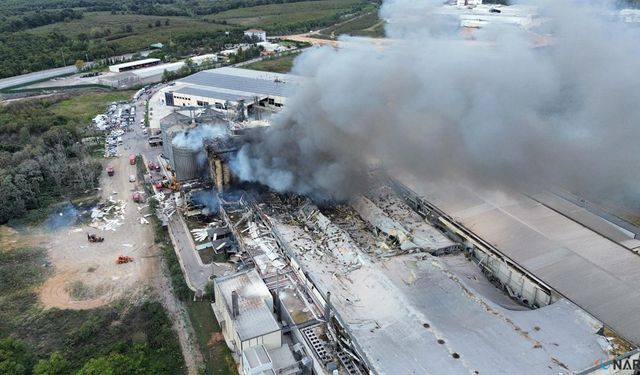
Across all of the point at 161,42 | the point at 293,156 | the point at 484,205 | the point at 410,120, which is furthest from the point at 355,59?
the point at 161,42

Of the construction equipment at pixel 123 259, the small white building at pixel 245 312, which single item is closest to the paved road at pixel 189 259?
the construction equipment at pixel 123 259

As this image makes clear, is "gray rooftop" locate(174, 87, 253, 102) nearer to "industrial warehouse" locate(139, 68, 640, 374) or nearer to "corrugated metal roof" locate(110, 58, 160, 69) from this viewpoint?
"industrial warehouse" locate(139, 68, 640, 374)

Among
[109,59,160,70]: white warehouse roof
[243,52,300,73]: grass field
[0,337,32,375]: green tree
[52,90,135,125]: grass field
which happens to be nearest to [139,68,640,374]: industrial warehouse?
[0,337,32,375]: green tree

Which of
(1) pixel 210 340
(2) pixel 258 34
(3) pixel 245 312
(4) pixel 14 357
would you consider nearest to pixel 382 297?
(3) pixel 245 312

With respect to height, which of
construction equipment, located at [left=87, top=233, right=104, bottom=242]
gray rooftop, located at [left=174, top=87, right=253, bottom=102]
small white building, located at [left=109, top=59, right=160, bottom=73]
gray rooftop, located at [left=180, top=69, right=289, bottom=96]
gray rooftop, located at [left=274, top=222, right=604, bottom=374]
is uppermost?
small white building, located at [left=109, top=59, right=160, bottom=73]

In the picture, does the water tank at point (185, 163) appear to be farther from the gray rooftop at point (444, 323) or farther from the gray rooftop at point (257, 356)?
the gray rooftop at point (257, 356)

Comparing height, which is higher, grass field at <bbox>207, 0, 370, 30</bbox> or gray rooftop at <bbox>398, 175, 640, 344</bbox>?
grass field at <bbox>207, 0, 370, 30</bbox>
